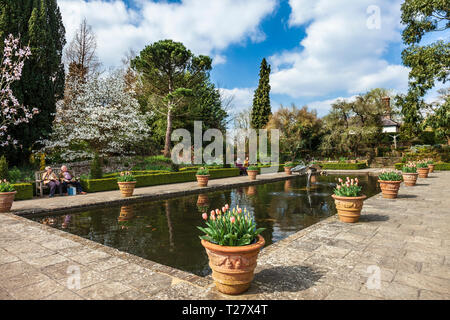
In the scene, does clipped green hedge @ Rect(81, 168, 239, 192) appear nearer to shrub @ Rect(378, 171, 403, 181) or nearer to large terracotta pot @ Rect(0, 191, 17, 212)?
large terracotta pot @ Rect(0, 191, 17, 212)

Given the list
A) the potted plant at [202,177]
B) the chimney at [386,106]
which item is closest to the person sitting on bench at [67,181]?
the potted plant at [202,177]

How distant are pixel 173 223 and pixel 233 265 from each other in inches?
150

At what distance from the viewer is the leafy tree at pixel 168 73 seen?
19.1 meters

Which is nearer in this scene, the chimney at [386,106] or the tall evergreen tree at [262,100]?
the chimney at [386,106]

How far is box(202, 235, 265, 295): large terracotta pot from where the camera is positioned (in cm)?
243

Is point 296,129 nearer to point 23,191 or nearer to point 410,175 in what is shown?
point 410,175

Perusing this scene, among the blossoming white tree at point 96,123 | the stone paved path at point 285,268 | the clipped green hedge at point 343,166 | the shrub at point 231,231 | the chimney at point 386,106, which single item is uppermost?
the chimney at point 386,106

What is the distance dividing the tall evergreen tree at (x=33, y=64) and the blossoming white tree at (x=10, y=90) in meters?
0.35

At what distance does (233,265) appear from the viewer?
245 centimetres

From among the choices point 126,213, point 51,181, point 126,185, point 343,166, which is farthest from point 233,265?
point 343,166

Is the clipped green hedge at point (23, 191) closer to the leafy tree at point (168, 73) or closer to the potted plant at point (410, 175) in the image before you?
the leafy tree at point (168, 73)

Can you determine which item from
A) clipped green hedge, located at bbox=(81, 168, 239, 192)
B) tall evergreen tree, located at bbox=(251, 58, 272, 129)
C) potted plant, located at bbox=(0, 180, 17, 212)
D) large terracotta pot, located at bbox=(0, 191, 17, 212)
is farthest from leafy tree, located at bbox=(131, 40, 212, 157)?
large terracotta pot, located at bbox=(0, 191, 17, 212)
